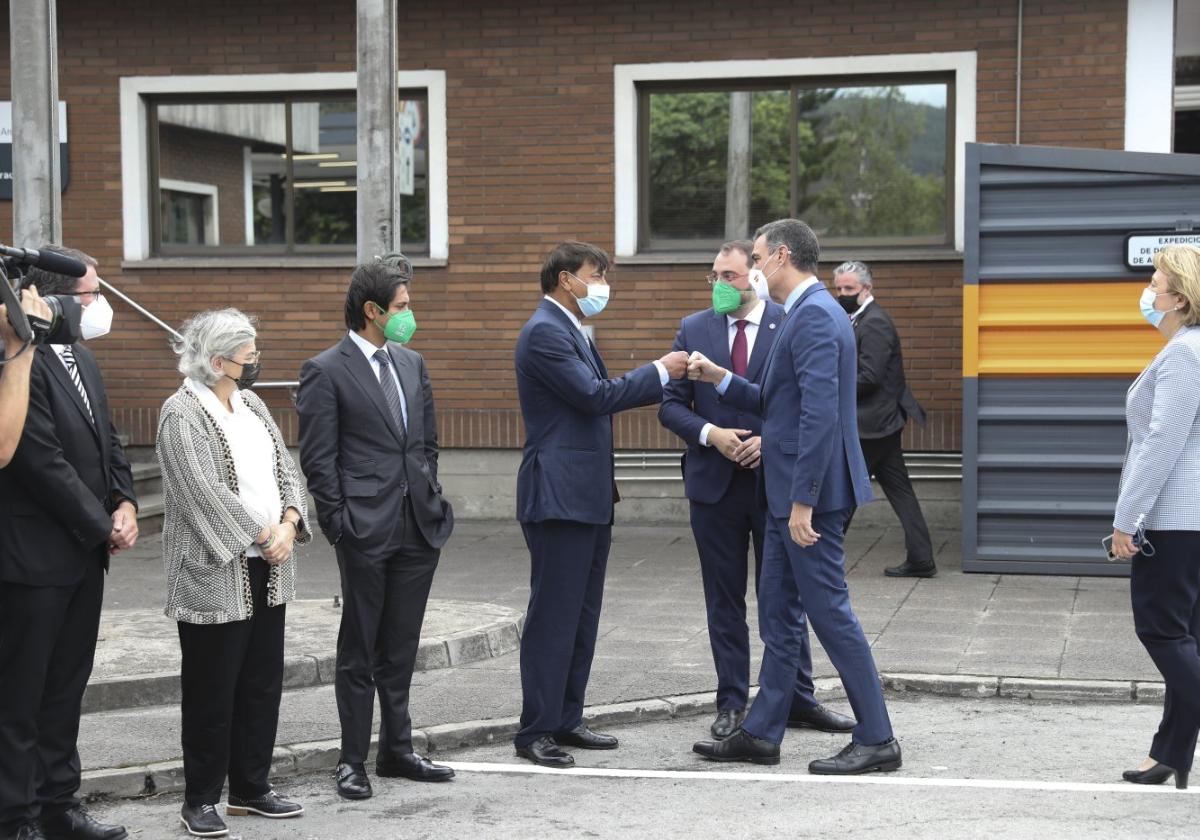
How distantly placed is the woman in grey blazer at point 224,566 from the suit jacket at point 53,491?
254 millimetres

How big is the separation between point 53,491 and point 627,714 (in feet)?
9.51

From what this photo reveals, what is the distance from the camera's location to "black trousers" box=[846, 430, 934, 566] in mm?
10359

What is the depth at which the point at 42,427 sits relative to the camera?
5.06m

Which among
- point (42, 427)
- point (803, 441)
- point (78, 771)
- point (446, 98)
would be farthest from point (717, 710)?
point (446, 98)

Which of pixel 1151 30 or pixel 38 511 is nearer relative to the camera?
pixel 38 511

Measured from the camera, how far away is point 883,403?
10602mm

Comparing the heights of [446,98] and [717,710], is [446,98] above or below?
above

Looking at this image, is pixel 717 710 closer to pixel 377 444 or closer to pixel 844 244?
pixel 377 444

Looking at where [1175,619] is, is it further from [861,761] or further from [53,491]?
[53,491]

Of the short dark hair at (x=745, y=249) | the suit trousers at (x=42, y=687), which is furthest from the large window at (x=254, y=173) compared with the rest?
the suit trousers at (x=42, y=687)

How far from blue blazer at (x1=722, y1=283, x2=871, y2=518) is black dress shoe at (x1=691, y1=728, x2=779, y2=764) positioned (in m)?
0.90

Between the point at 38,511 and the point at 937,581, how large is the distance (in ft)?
21.7

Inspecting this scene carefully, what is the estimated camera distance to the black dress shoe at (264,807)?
18.6 ft

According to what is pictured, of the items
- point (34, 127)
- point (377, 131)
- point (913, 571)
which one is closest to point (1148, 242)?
point (913, 571)
